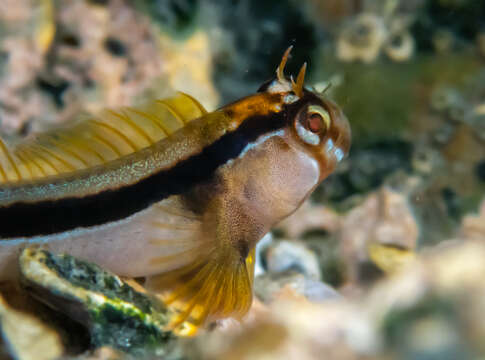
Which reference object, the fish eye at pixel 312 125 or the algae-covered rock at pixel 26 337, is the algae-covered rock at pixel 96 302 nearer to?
the algae-covered rock at pixel 26 337

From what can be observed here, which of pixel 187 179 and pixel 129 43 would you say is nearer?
pixel 187 179

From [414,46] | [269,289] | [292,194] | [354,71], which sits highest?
[414,46]

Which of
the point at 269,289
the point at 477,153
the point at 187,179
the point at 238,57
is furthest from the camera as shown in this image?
the point at 238,57

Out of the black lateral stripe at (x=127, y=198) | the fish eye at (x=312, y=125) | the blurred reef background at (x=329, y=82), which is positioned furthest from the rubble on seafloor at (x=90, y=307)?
the fish eye at (x=312, y=125)

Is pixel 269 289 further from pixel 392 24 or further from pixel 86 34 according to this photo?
pixel 392 24

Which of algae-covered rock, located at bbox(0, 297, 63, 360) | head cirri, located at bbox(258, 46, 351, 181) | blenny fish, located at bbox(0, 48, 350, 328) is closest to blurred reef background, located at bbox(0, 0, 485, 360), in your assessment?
blenny fish, located at bbox(0, 48, 350, 328)

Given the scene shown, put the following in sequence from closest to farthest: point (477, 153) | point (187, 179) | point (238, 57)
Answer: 1. point (187, 179)
2. point (477, 153)
3. point (238, 57)

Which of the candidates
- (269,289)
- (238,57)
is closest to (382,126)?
(238,57)
